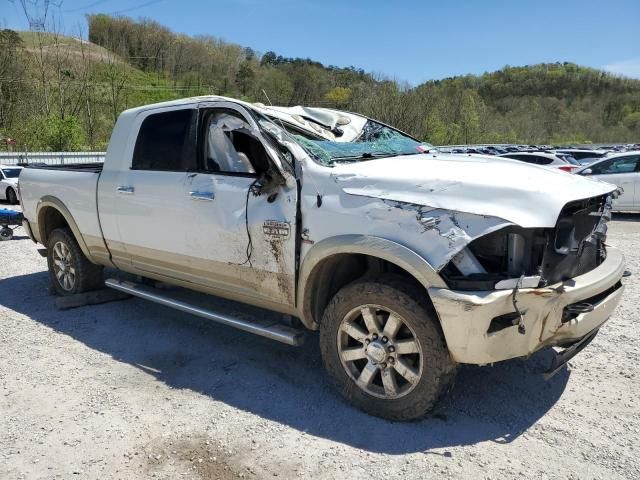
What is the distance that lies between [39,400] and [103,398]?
0.44 meters

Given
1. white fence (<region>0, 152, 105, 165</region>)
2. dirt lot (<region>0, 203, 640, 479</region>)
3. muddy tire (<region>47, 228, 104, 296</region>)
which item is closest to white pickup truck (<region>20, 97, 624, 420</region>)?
dirt lot (<region>0, 203, 640, 479</region>)

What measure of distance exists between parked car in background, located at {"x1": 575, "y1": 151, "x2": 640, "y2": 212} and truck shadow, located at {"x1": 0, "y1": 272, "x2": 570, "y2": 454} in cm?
1015

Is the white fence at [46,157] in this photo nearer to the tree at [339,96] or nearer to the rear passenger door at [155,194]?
the rear passenger door at [155,194]

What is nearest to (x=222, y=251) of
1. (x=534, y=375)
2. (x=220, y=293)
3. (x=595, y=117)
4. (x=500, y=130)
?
(x=220, y=293)

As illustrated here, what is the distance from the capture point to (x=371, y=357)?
324cm

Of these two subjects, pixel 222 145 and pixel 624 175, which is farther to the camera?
pixel 624 175

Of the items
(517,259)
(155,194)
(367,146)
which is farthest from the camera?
(155,194)

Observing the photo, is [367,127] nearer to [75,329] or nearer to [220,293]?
[220,293]

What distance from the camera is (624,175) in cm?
1253

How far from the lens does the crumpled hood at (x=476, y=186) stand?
2.78 m

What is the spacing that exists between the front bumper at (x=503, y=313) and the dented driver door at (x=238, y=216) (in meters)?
1.15

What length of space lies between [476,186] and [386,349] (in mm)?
1106

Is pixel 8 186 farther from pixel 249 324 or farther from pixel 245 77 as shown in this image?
pixel 245 77

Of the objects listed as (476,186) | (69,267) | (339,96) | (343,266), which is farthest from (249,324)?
(339,96)
